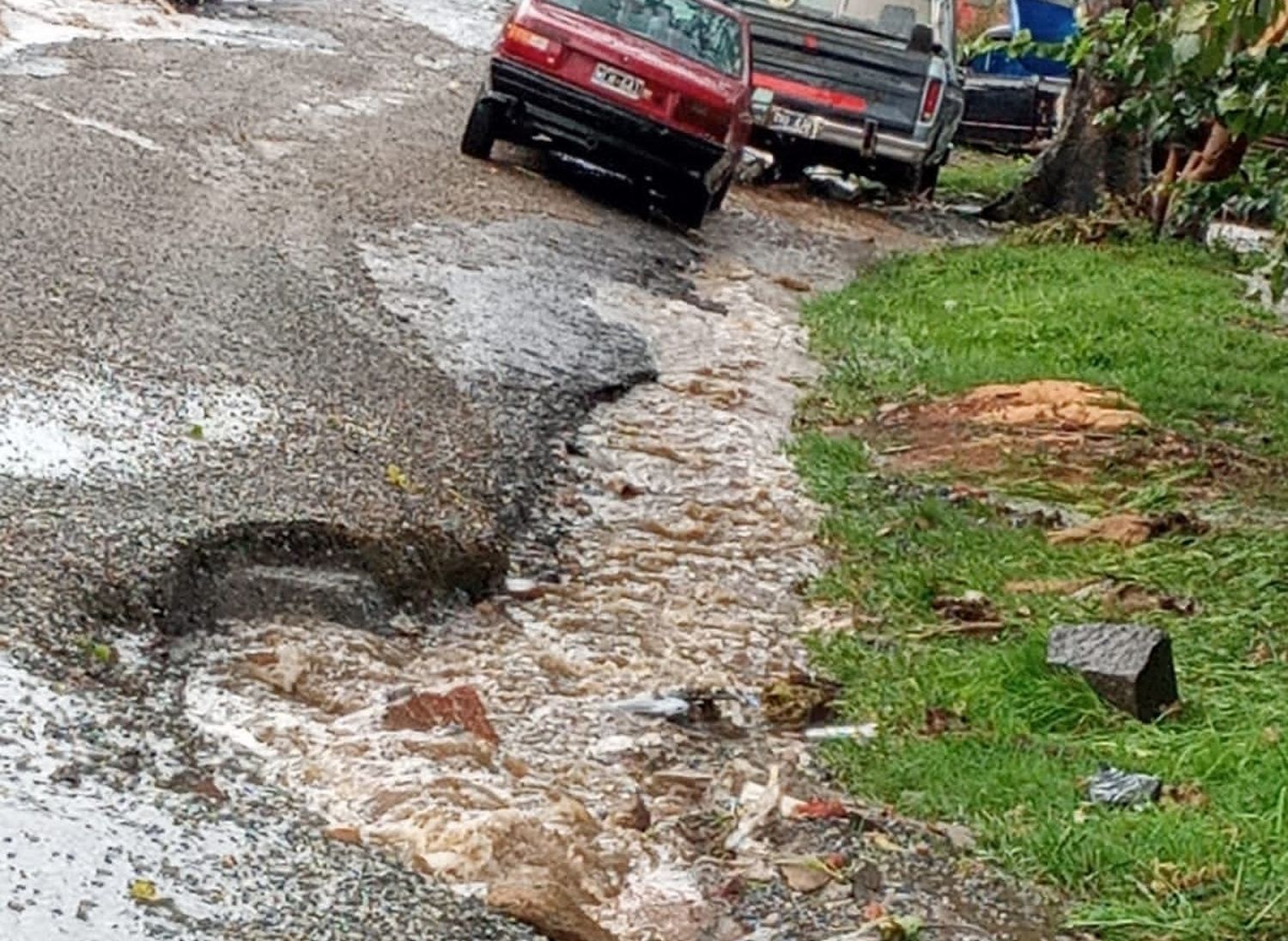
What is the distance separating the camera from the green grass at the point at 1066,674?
14.9 ft

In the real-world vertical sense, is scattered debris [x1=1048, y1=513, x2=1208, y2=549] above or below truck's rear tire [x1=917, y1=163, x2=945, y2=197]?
above

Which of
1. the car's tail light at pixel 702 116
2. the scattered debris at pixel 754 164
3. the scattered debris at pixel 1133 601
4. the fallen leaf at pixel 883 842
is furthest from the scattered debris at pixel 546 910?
the scattered debris at pixel 754 164

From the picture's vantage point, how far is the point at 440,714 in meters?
5.25

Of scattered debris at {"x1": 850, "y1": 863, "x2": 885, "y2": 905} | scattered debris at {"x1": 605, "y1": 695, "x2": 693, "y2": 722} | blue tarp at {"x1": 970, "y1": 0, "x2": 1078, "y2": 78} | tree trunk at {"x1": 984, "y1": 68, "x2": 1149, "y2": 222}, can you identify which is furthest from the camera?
blue tarp at {"x1": 970, "y1": 0, "x2": 1078, "y2": 78}

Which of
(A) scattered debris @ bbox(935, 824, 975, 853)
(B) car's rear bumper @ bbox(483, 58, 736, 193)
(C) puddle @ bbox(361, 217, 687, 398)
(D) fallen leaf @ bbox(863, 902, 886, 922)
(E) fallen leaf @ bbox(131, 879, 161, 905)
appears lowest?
(C) puddle @ bbox(361, 217, 687, 398)

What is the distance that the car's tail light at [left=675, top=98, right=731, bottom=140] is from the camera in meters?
13.7

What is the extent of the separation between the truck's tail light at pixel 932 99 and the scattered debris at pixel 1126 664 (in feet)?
39.3

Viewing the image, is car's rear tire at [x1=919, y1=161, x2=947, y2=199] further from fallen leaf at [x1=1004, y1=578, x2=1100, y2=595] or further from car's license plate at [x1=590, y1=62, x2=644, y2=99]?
fallen leaf at [x1=1004, y1=578, x2=1100, y2=595]

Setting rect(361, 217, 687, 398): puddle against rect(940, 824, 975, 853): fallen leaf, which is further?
rect(361, 217, 687, 398): puddle

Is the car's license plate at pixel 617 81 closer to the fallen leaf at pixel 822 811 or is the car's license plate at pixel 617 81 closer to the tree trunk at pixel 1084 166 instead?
the tree trunk at pixel 1084 166

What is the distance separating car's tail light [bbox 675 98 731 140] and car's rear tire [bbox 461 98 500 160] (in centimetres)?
131

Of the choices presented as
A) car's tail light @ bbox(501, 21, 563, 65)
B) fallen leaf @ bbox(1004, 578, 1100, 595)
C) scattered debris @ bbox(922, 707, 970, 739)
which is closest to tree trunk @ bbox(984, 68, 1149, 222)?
car's tail light @ bbox(501, 21, 563, 65)

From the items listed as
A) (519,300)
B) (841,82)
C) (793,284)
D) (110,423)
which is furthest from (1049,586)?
(841,82)

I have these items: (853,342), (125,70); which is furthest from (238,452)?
(125,70)
